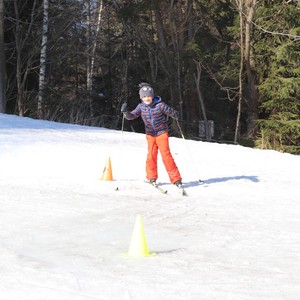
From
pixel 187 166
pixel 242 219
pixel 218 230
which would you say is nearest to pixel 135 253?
pixel 218 230

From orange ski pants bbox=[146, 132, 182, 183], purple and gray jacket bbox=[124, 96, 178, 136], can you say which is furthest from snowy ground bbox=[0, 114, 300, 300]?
purple and gray jacket bbox=[124, 96, 178, 136]

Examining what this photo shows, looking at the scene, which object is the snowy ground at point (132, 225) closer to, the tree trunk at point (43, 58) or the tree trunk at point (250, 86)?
the tree trunk at point (43, 58)

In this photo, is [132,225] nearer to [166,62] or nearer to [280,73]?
[280,73]

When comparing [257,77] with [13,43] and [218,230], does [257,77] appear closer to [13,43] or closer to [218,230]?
[13,43]

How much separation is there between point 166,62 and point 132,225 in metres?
25.2

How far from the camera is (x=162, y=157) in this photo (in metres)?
9.77

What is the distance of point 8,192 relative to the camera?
8.43m

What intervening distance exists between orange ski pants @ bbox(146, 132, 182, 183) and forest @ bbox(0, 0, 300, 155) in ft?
47.5

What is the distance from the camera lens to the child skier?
9.68 m

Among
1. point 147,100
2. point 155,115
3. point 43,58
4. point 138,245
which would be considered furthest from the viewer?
point 43,58

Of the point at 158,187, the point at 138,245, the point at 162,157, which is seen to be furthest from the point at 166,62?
the point at 138,245

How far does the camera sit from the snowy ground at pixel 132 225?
4355mm

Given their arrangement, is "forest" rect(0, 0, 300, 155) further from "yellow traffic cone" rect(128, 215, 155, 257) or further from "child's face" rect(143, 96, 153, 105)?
"yellow traffic cone" rect(128, 215, 155, 257)

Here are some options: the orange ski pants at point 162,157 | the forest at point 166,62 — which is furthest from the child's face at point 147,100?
the forest at point 166,62
